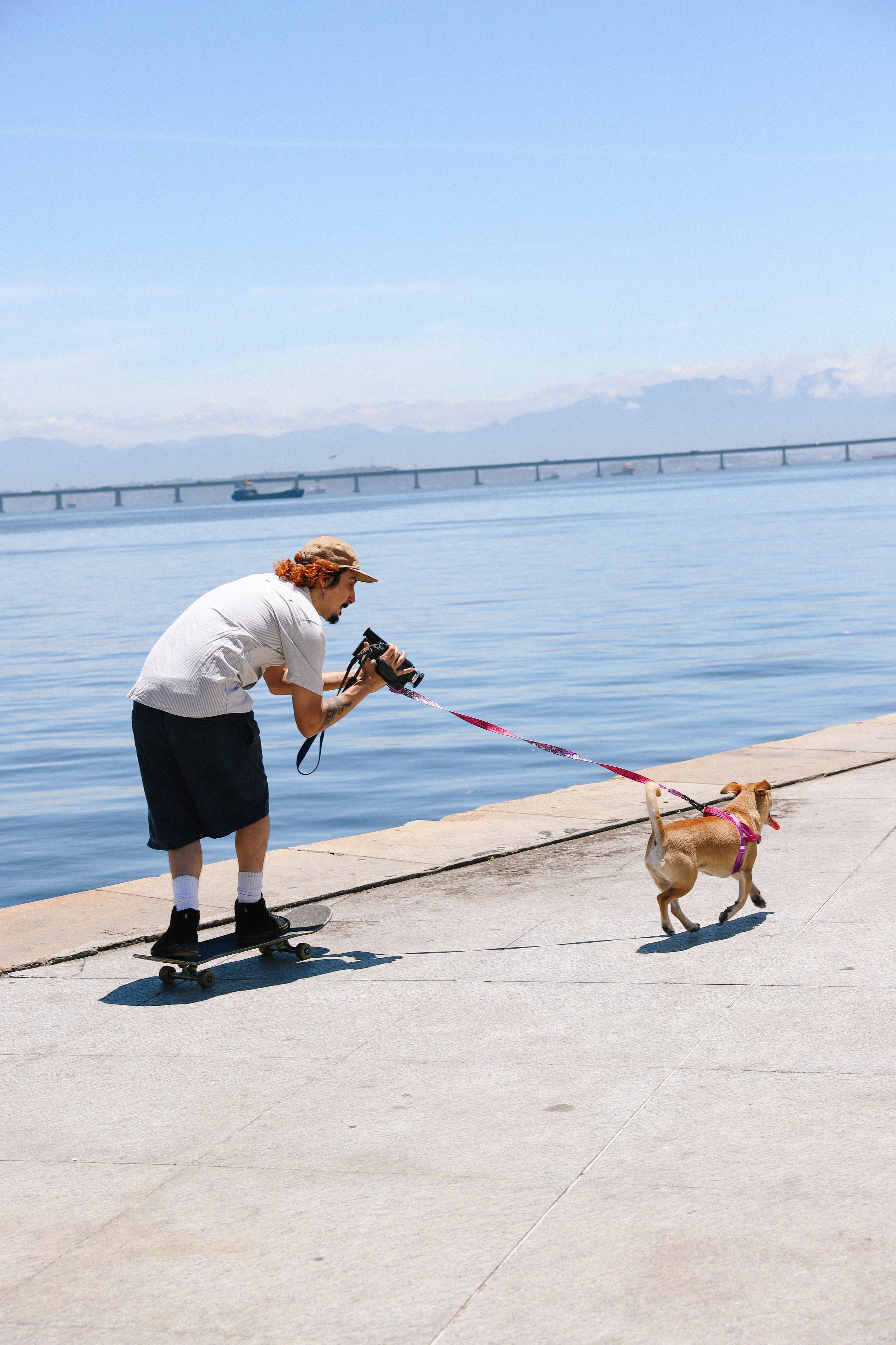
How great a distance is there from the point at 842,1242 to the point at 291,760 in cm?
1269

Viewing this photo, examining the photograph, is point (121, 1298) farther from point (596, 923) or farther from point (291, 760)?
point (291, 760)

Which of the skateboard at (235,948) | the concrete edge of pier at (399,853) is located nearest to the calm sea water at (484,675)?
the concrete edge of pier at (399,853)

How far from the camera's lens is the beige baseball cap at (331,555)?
5.65 m

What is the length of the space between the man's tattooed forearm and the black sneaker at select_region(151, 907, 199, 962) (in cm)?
90

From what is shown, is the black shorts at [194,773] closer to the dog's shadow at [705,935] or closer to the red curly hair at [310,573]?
the red curly hair at [310,573]

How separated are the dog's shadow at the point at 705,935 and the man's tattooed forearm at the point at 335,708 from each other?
4.84 ft

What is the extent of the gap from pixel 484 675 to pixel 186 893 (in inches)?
592

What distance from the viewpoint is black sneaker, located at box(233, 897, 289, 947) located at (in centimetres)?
569

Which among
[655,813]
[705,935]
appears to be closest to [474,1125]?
[655,813]

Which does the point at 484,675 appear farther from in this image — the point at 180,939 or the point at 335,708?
the point at 180,939

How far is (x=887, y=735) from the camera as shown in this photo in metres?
10.7

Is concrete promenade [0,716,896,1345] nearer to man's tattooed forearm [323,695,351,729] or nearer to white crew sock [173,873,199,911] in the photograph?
white crew sock [173,873,199,911]

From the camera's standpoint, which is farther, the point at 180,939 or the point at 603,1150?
the point at 180,939

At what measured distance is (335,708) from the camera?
5688 millimetres
